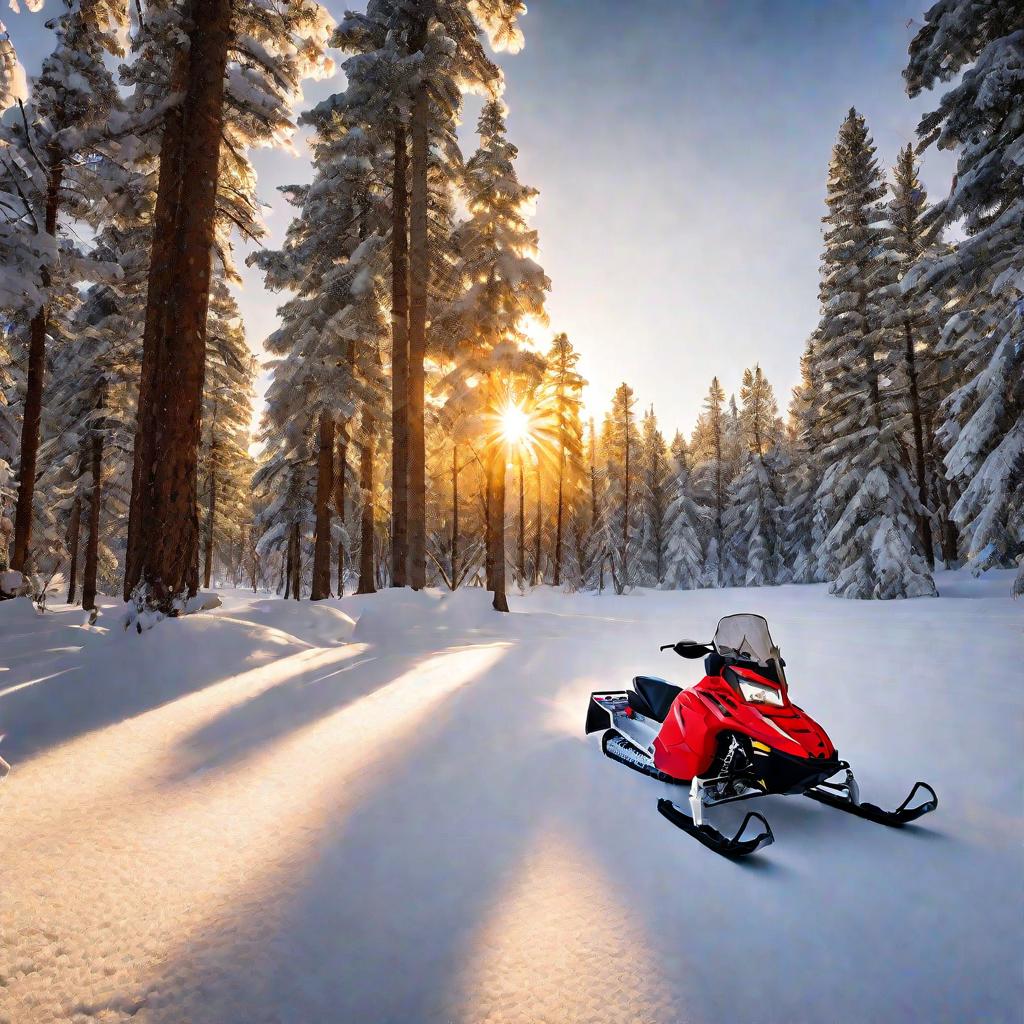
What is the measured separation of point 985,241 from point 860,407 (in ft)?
41.7

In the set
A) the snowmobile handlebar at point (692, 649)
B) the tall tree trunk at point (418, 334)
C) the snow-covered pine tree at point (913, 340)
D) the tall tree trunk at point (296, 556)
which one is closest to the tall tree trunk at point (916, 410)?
the snow-covered pine tree at point (913, 340)

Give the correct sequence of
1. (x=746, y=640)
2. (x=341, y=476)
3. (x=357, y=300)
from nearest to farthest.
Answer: (x=746, y=640) < (x=357, y=300) < (x=341, y=476)

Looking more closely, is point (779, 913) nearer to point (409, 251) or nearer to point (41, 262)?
point (41, 262)

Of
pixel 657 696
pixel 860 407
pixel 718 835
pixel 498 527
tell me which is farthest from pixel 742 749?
pixel 860 407

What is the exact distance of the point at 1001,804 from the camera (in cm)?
374

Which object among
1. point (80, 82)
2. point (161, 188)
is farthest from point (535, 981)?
point (80, 82)

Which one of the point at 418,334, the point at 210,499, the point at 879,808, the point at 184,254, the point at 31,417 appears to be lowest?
the point at 879,808

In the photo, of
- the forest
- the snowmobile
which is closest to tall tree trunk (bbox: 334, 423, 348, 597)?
→ the forest

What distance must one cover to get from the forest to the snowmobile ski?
5.74 meters

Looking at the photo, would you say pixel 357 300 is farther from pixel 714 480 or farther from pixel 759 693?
pixel 714 480

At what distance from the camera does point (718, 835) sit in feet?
10.00

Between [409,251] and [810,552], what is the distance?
100 ft

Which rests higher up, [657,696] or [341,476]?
[341,476]

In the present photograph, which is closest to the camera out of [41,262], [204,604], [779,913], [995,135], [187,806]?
[779,913]
